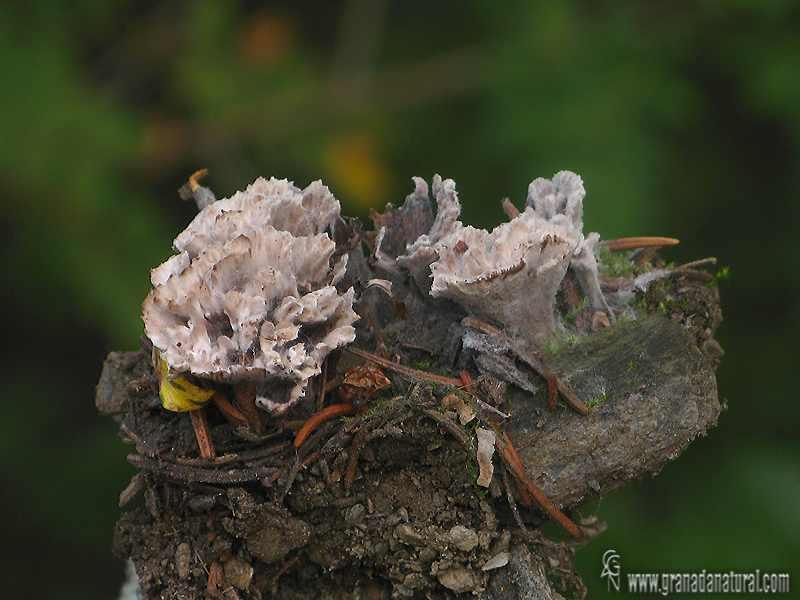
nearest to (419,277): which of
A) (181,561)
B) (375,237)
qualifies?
(375,237)


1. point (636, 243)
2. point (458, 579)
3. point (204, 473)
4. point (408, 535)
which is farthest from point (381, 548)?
point (636, 243)

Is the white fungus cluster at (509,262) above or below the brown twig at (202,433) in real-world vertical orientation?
above

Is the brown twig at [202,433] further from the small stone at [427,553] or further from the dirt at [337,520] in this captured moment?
the small stone at [427,553]

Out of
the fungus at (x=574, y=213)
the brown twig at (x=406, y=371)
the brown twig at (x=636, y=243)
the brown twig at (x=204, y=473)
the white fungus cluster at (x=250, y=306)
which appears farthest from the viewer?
the brown twig at (x=636, y=243)

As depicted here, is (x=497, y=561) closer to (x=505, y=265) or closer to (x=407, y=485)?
(x=407, y=485)

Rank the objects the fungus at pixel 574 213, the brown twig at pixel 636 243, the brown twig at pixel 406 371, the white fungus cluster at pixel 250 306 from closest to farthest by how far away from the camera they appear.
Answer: the white fungus cluster at pixel 250 306 → the brown twig at pixel 406 371 → the fungus at pixel 574 213 → the brown twig at pixel 636 243

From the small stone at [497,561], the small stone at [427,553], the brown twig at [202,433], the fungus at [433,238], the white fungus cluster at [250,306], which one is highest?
the fungus at [433,238]

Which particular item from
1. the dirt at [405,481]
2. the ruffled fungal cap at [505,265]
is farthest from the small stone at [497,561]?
the ruffled fungal cap at [505,265]
